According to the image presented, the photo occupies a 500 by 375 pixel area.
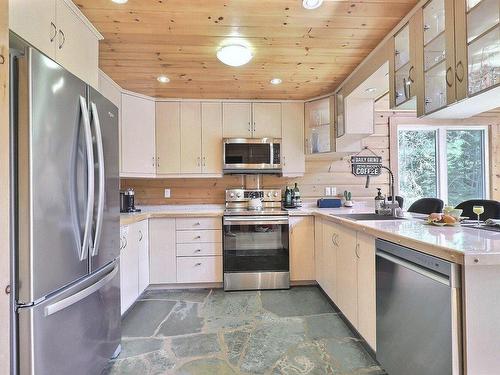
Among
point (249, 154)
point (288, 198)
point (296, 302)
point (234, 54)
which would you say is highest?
point (234, 54)

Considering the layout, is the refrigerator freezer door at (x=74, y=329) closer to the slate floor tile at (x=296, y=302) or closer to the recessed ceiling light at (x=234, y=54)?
the slate floor tile at (x=296, y=302)

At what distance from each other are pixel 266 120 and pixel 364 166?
1.50m

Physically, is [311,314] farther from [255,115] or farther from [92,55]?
[92,55]

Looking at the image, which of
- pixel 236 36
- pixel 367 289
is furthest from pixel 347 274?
pixel 236 36

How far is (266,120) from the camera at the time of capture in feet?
10.9

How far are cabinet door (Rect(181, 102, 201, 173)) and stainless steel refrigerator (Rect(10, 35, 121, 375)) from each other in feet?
5.50

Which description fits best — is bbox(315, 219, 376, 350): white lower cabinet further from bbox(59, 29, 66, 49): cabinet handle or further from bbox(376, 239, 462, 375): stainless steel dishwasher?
bbox(59, 29, 66, 49): cabinet handle

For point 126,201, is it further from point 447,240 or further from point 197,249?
point 447,240

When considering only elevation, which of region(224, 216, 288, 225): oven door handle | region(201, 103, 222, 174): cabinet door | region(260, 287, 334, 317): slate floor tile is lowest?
region(260, 287, 334, 317): slate floor tile

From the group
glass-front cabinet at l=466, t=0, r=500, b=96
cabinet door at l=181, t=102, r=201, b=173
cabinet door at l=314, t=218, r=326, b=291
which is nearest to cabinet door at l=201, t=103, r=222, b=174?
cabinet door at l=181, t=102, r=201, b=173

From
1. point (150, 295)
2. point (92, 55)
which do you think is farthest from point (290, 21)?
point (150, 295)

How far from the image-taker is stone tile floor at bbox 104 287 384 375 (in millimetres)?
1703

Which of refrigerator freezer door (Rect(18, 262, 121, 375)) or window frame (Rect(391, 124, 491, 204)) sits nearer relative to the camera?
refrigerator freezer door (Rect(18, 262, 121, 375))

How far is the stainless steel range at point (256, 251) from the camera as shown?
2938 millimetres
